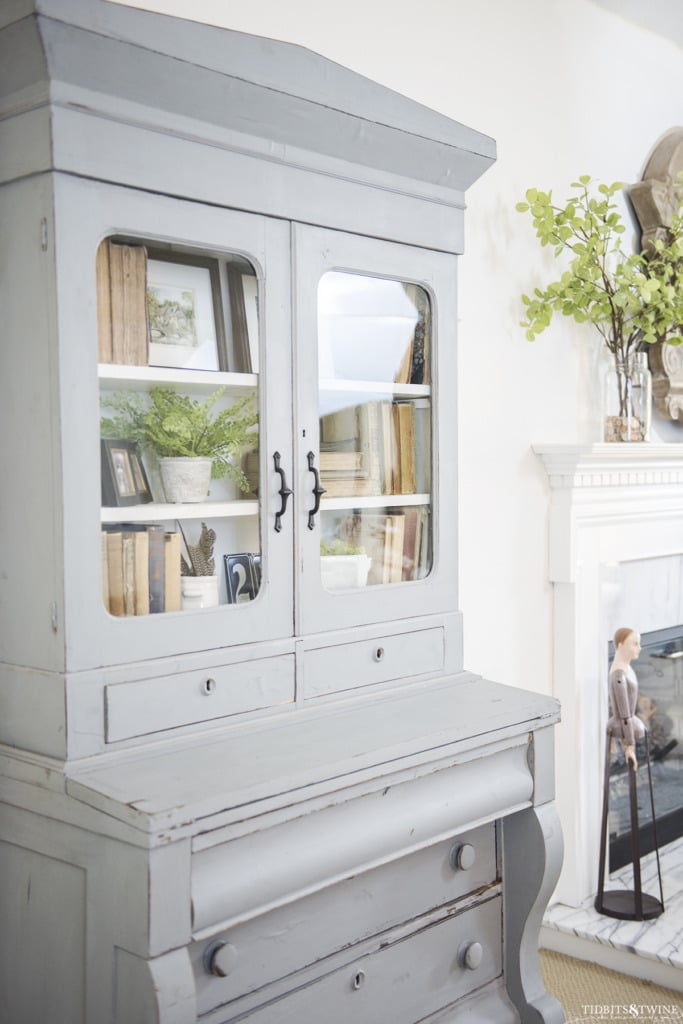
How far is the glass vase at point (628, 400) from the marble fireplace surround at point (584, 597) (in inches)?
3.0

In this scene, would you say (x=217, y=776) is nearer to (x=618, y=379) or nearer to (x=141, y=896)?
(x=141, y=896)

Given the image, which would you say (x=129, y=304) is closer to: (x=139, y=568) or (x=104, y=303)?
(x=104, y=303)

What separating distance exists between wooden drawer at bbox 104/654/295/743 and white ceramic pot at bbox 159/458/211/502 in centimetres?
28

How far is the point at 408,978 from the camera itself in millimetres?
1712

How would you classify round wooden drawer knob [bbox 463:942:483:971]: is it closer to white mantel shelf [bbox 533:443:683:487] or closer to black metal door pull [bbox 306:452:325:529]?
black metal door pull [bbox 306:452:325:529]

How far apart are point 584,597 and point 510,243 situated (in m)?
1.01

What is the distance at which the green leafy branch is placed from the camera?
2.61 m

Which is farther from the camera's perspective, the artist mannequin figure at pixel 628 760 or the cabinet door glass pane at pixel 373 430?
the artist mannequin figure at pixel 628 760

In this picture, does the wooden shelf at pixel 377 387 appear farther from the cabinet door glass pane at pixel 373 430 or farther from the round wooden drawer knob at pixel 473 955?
the round wooden drawer knob at pixel 473 955

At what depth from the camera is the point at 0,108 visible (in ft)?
4.75

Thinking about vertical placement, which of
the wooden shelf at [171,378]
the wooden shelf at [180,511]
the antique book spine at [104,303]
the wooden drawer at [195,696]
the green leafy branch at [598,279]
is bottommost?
the wooden drawer at [195,696]

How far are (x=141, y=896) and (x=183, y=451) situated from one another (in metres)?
0.67

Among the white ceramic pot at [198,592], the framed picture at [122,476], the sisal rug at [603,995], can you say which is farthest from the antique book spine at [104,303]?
the sisal rug at [603,995]

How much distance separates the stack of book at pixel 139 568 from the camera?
1.48 meters
